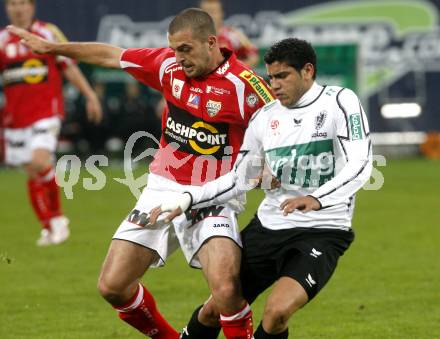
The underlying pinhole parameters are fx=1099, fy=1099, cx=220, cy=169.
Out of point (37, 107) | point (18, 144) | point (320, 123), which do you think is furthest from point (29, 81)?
point (320, 123)

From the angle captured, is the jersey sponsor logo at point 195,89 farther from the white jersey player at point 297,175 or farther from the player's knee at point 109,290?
the player's knee at point 109,290

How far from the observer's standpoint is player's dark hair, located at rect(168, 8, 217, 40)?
22.7 feet

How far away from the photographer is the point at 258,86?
7.02 m

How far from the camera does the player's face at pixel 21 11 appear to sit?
1216 cm

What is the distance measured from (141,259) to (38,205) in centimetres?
556

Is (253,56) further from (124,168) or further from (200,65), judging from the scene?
(124,168)

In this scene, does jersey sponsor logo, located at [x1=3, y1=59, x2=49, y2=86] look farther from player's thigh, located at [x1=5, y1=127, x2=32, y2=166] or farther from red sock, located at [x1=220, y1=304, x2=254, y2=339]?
red sock, located at [x1=220, y1=304, x2=254, y2=339]

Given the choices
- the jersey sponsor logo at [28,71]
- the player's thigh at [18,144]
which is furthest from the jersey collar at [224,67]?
the jersey sponsor logo at [28,71]

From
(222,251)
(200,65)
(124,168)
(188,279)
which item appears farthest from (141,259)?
(124,168)

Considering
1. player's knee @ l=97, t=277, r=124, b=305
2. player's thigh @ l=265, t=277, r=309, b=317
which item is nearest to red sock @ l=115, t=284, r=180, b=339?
player's knee @ l=97, t=277, r=124, b=305

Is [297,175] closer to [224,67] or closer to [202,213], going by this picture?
[202,213]

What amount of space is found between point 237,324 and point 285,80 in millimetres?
1492

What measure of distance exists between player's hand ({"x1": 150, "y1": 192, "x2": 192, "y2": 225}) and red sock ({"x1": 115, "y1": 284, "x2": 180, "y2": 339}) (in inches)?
30.5

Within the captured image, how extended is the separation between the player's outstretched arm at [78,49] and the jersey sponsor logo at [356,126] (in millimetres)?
1839
